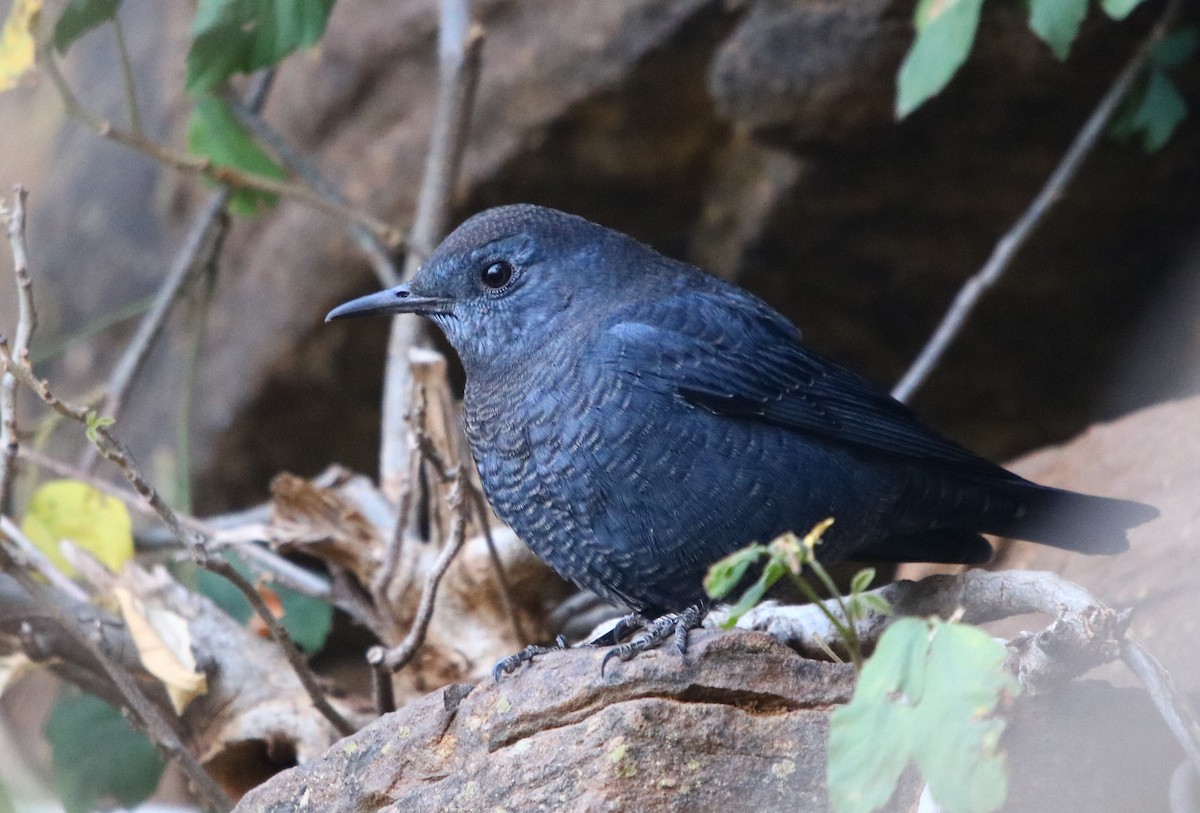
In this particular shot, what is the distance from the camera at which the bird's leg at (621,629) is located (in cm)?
320

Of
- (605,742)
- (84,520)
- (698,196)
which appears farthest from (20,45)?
(698,196)

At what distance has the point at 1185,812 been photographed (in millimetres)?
2318

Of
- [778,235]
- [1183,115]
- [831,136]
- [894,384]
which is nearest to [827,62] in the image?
[831,136]

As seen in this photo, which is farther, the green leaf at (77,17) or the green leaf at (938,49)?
the green leaf at (77,17)

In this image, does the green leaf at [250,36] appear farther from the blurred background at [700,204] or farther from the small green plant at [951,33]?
the small green plant at [951,33]

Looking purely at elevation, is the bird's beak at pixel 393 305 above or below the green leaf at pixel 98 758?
above

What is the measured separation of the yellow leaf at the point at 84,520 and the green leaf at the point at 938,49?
268cm

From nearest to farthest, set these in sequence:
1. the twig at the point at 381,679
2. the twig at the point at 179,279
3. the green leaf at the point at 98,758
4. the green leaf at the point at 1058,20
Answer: the twig at the point at 381,679 < the green leaf at the point at 1058,20 < the green leaf at the point at 98,758 < the twig at the point at 179,279

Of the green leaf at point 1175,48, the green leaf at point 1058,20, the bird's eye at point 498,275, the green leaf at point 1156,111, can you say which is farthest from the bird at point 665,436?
the green leaf at point 1175,48

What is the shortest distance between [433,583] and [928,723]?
1551 millimetres

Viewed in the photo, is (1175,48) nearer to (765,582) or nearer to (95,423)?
(765,582)

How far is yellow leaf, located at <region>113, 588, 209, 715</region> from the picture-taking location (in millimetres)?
3463

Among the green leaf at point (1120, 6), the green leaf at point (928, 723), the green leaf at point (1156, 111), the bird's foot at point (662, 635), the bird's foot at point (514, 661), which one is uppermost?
the green leaf at point (1120, 6)

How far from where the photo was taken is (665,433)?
309 centimetres
